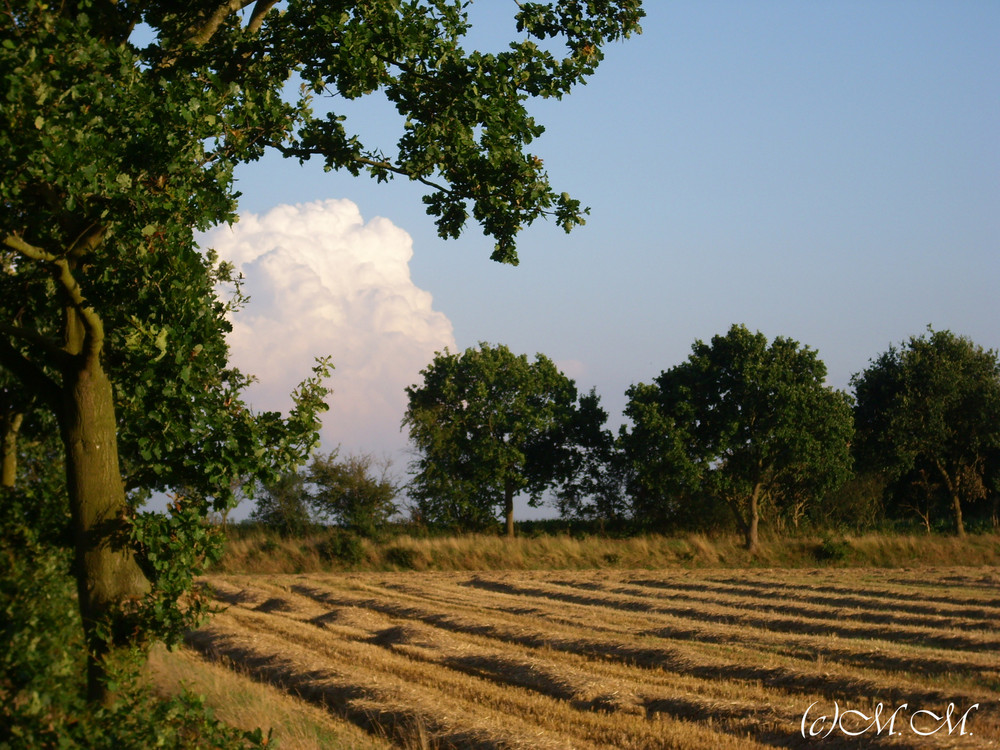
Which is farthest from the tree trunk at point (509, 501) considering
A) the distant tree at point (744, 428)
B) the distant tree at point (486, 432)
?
the distant tree at point (744, 428)

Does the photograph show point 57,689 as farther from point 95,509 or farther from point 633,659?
point 633,659

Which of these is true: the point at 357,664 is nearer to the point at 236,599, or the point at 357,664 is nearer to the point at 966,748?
the point at 966,748

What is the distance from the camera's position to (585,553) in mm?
37438

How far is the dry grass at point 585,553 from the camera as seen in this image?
1368 inches

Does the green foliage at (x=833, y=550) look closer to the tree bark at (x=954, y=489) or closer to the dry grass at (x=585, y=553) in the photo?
the dry grass at (x=585, y=553)

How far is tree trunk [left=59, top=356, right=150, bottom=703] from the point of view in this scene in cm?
720

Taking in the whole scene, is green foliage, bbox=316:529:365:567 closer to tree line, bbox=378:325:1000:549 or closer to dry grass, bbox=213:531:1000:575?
dry grass, bbox=213:531:1000:575

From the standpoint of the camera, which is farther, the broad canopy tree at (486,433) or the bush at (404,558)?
the broad canopy tree at (486,433)

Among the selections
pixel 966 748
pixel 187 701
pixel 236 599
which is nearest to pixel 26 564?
pixel 187 701

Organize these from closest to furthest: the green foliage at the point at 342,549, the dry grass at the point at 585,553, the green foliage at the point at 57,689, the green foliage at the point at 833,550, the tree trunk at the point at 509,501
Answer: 1. the green foliage at the point at 57,689
2. the green foliage at the point at 833,550
3. the dry grass at the point at 585,553
4. the green foliage at the point at 342,549
5. the tree trunk at the point at 509,501

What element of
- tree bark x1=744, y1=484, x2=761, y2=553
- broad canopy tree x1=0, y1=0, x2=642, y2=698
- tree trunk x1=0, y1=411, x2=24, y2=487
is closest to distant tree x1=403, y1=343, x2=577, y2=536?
tree bark x1=744, y1=484, x2=761, y2=553

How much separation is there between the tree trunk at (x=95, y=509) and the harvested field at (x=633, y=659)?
3.49 meters

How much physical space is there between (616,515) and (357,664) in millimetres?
35330

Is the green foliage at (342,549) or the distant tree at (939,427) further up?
the distant tree at (939,427)
